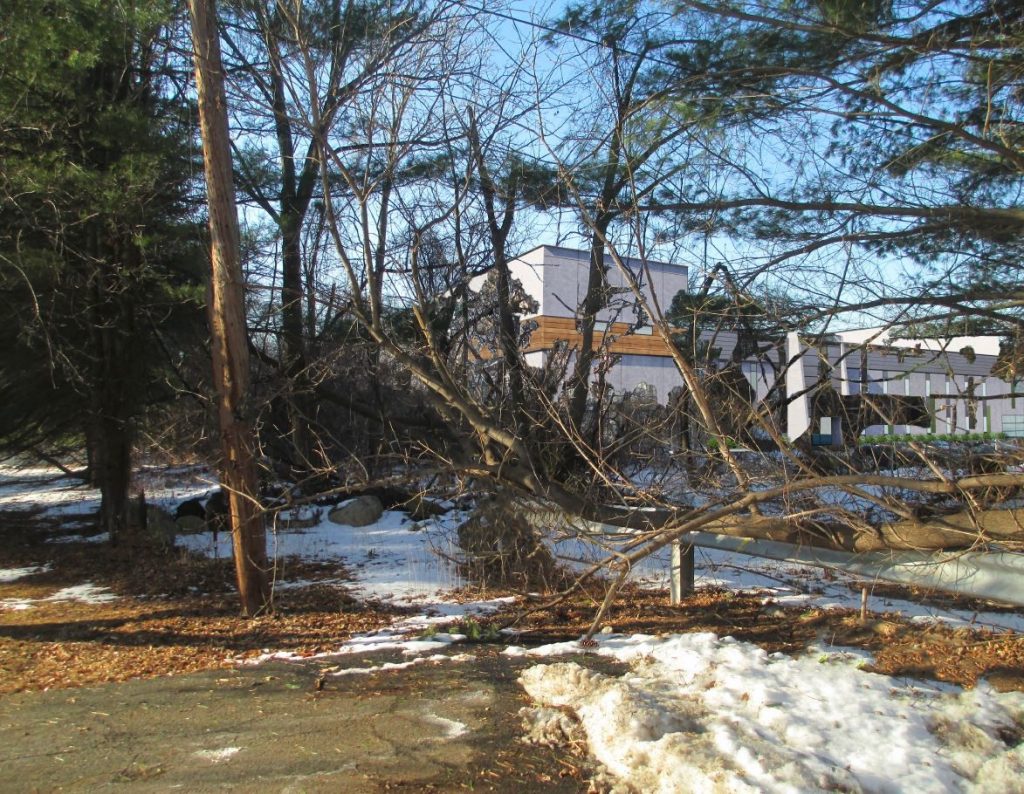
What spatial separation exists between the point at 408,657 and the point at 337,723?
4.72ft

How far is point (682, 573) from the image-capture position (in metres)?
7.56

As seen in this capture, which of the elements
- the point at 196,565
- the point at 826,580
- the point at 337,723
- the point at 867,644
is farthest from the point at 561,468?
the point at 196,565

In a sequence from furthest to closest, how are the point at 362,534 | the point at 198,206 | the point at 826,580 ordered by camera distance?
1. the point at 362,534
2. the point at 198,206
3. the point at 826,580

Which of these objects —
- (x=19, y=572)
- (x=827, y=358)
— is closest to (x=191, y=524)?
(x=19, y=572)

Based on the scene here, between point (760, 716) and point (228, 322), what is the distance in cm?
574

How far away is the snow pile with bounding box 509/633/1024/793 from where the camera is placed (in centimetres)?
343

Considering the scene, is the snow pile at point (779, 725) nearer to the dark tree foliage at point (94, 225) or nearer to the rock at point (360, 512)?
the dark tree foliage at point (94, 225)

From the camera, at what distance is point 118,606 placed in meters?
8.23

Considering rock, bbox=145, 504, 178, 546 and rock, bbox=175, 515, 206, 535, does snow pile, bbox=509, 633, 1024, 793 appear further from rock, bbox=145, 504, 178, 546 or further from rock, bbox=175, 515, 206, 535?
rock, bbox=175, 515, 206, 535

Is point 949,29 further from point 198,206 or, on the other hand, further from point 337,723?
point 198,206

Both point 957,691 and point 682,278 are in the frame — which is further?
point 682,278

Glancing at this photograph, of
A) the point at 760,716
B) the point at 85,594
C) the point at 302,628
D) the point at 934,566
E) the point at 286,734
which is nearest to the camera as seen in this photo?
the point at 760,716

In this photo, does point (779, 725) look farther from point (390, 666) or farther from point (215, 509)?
point (215, 509)

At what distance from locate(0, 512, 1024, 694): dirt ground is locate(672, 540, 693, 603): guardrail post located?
0.13 metres
